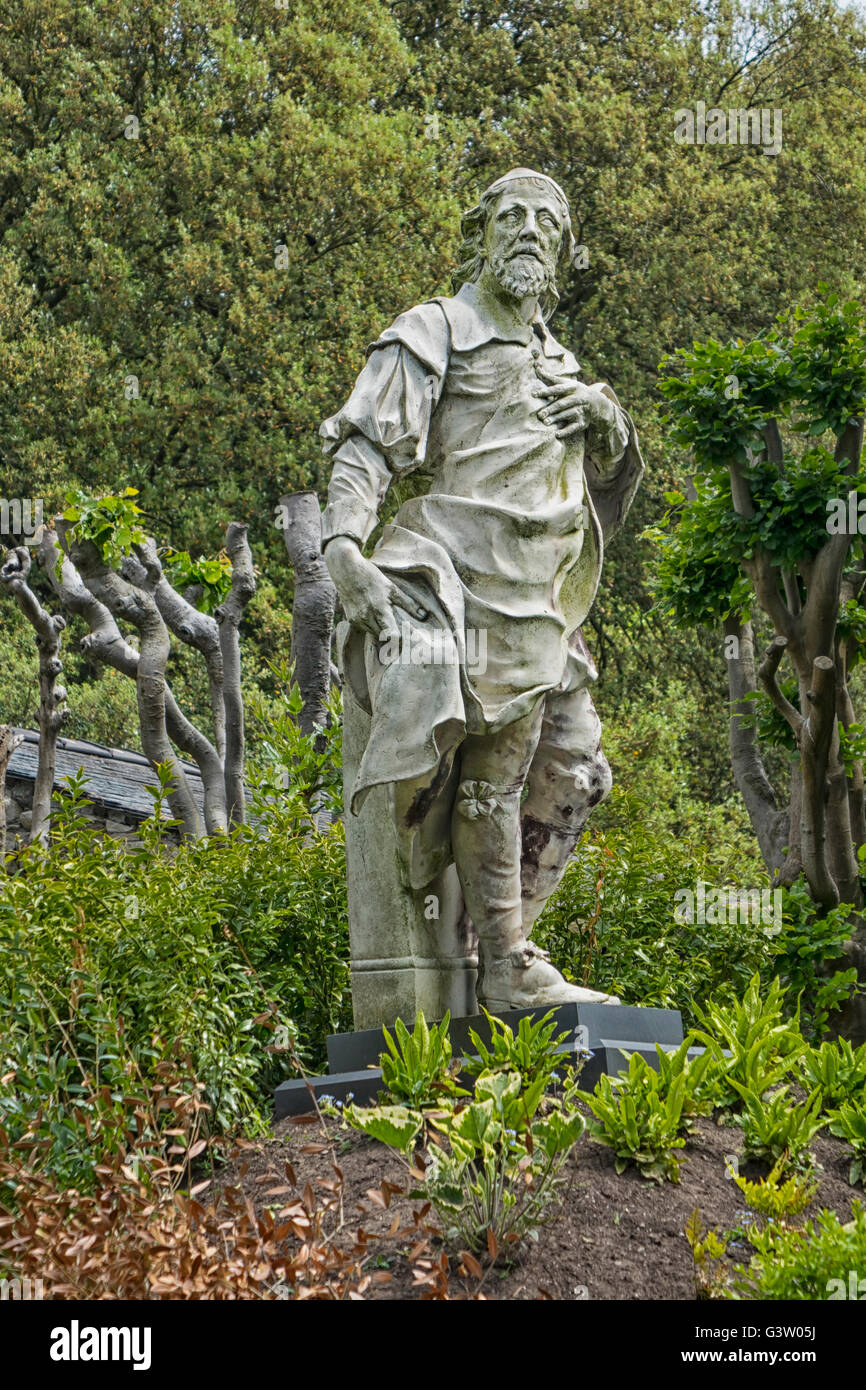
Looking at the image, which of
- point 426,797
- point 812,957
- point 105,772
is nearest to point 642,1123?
point 426,797

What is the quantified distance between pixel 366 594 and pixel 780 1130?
6.41ft

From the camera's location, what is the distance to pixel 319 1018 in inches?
249

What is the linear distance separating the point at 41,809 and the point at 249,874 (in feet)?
6.77

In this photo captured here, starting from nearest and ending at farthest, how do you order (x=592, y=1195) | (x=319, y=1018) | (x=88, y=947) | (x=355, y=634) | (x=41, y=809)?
(x=592, y=1195) → (x=355, y=634) → (x=88, y=947) → (x=319, y=1018) → (x=41, y=809)

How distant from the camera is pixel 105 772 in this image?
473 inches

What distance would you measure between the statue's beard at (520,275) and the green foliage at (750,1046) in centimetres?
242

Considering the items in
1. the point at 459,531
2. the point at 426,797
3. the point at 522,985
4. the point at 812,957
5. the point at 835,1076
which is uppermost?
the point at 459,531

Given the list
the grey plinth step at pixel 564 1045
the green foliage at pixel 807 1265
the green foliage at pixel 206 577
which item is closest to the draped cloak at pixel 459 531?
the grey plinth step at pixel 564 1045

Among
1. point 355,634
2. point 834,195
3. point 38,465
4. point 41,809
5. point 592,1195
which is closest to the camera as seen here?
point 592,1195

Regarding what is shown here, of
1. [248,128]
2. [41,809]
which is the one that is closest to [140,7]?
[248,128]

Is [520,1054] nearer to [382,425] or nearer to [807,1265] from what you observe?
[807,1265]

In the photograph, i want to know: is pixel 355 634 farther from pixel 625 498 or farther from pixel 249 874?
pixel 249 874

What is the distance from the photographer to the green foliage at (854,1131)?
445 centimetres

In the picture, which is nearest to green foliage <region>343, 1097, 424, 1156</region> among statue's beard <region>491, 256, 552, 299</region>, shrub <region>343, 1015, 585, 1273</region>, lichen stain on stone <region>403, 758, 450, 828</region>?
shrub <region>343, 1015, 585, 1273</region>
